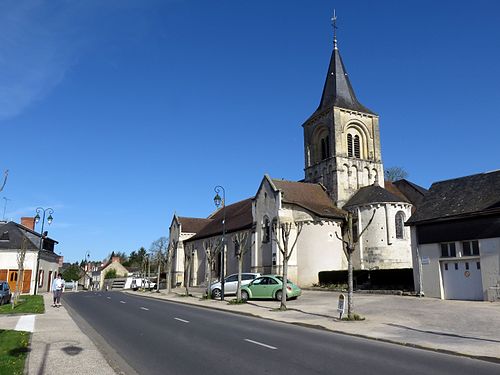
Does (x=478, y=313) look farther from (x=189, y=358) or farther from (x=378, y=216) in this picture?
(x=378, y=216)

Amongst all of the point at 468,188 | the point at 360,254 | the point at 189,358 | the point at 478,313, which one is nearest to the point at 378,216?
the point at 360,254

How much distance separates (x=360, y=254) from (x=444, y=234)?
13.5 m

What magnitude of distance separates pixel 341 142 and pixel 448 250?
21041 mm

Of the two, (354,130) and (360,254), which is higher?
(354,130)

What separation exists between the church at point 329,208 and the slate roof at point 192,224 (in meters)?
3.31

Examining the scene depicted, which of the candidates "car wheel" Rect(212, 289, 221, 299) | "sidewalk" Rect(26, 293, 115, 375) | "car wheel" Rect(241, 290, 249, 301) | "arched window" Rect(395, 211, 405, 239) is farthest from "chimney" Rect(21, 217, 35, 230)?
"sidewalk" Rect(26, 293, 115, 375)

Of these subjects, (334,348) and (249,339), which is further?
(249,339)

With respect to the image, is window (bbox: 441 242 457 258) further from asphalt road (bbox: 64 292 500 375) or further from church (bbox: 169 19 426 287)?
asphalt road (bbox: 64 292 500 375)

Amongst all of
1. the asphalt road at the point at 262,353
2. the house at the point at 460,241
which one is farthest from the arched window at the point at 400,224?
the asphalt road at the point at 262,353

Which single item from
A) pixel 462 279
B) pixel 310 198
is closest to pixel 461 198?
pixel 462 279

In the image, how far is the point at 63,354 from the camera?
9.11 meters

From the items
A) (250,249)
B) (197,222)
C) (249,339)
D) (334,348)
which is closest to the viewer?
(334,348)

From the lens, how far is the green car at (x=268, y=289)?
25.1 metres

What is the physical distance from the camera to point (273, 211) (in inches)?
1506
